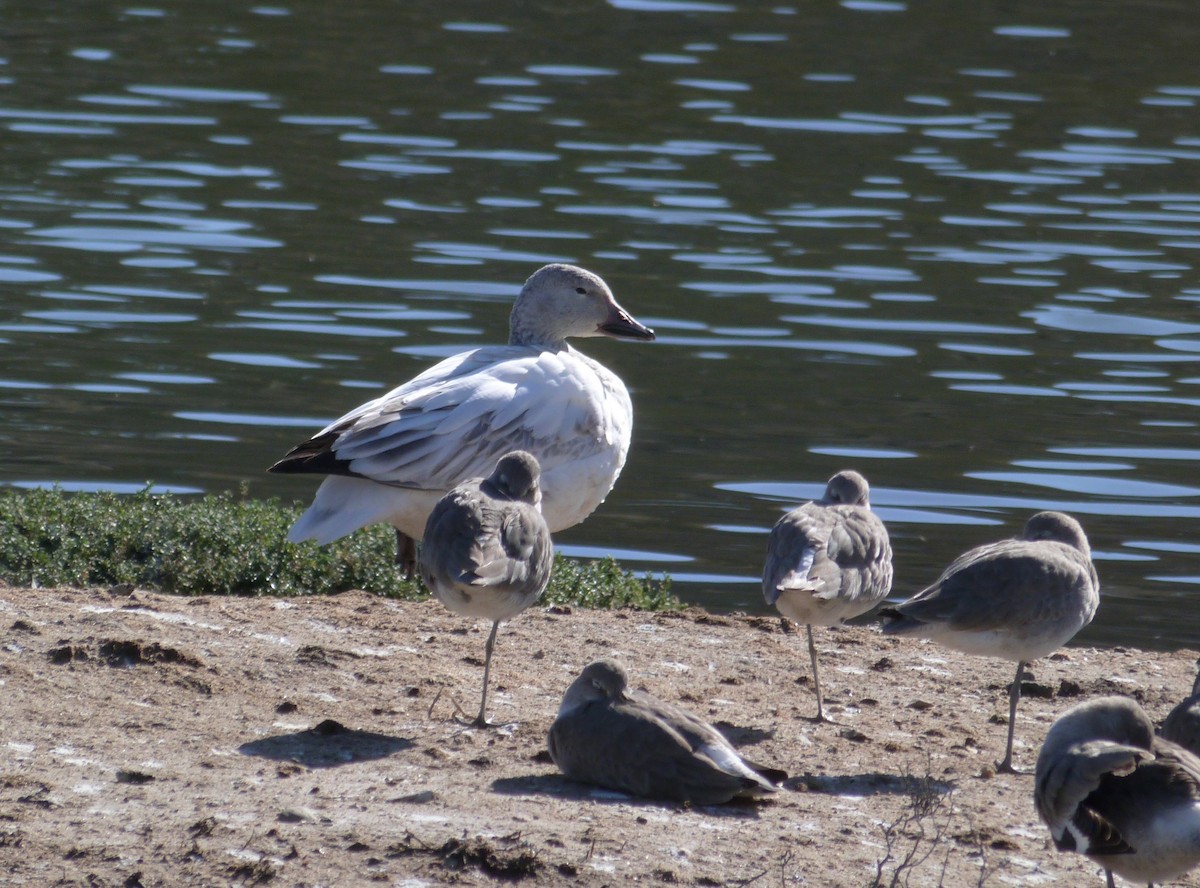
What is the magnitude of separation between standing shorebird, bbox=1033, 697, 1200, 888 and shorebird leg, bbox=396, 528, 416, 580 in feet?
16.1

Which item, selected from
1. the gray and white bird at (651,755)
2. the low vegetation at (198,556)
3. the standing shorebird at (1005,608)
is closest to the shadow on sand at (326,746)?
the gray and white bird at (651,755)

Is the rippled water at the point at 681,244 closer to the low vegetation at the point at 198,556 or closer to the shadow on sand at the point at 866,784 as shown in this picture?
the low vegetation at the point at 198,556

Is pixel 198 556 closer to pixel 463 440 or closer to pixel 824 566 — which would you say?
pixel 463 440

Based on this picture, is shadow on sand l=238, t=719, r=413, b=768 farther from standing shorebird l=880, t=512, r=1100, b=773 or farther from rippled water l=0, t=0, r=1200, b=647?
rippled water l=0, t=0, r=1200, b=647

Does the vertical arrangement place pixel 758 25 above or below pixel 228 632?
above

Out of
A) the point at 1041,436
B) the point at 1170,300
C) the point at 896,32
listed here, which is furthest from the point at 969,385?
the point at 896,32

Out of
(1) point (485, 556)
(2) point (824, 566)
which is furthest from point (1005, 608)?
(1) point (485, 556)

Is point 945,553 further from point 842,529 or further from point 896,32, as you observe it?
point 896,32

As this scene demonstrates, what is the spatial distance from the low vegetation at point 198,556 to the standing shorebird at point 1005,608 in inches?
120

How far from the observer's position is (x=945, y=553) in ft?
37.7

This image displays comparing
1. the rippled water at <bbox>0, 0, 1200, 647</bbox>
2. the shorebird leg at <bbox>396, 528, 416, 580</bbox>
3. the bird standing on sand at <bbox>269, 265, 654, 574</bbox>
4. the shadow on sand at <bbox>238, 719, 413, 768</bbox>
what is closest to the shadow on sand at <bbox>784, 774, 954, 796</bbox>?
the shadow on sand at <bbox>238, 719, 413, 768</bbox>

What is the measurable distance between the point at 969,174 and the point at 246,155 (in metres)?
8.62

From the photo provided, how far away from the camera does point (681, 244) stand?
1923 centimetres

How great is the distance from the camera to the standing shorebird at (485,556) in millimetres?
6945
